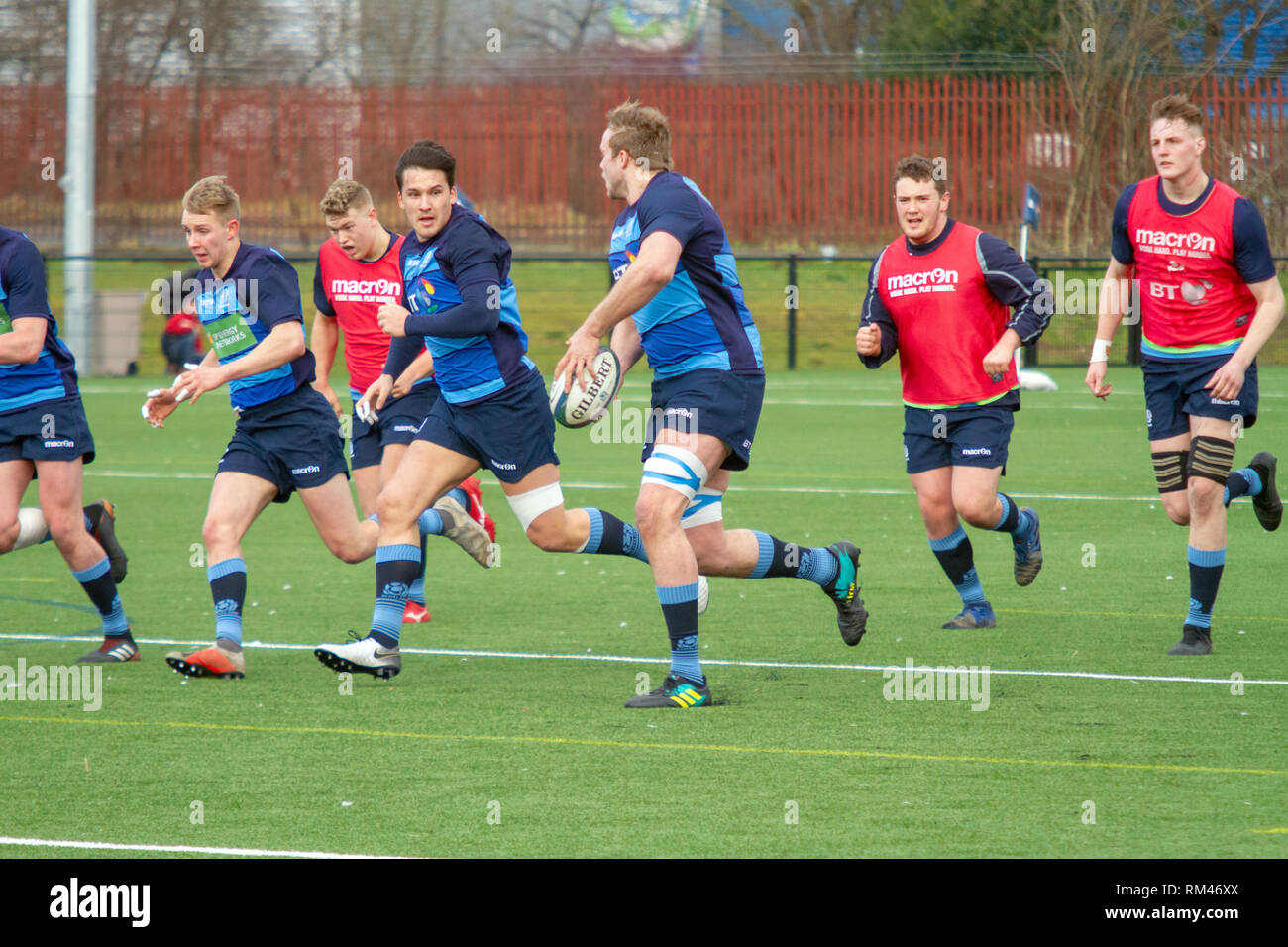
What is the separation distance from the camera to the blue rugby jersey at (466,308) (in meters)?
6.41

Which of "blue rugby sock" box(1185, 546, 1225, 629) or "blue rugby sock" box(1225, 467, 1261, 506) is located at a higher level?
"blue rugby sock" box(1225, 467, 1261, 506)

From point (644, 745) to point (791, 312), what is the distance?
21533 mm

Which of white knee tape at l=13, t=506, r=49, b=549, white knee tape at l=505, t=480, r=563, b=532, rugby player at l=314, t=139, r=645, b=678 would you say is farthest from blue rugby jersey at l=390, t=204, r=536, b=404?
white knee tape at l=13, t=506, r=49, b=549

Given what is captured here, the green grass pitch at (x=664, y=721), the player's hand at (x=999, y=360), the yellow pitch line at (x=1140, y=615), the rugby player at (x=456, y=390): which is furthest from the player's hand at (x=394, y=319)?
the yellow pitch line at (x=1140, y=615)

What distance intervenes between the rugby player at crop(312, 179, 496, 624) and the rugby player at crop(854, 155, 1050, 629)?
2179 mm

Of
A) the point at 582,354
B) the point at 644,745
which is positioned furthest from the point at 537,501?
the point at 644,745

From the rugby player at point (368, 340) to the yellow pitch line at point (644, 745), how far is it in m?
2.22

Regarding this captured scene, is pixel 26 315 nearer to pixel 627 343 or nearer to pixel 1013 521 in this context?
pixel 627 343

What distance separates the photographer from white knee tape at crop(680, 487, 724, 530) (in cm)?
670

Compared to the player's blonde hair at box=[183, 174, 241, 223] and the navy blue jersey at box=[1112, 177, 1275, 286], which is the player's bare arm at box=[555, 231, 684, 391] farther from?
the navy blue jersey at box=[1112, 177, 1275, 286]

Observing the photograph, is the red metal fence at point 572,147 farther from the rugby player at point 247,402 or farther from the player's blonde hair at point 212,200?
the player's blonde hair at point 212,200

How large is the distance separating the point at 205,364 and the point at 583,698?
210 cm

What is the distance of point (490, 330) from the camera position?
6.48m
